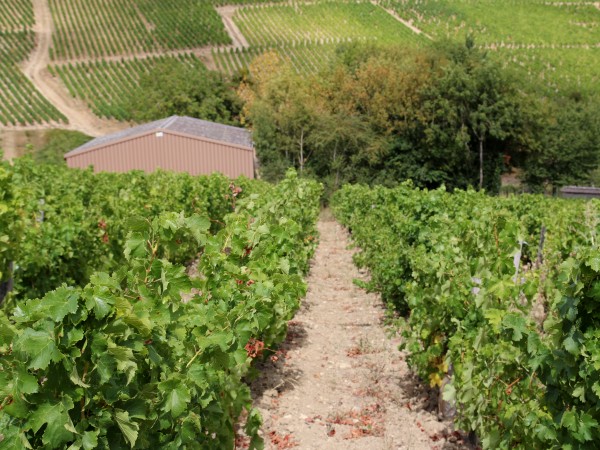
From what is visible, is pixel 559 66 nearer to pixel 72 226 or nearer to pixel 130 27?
pixel 130 27

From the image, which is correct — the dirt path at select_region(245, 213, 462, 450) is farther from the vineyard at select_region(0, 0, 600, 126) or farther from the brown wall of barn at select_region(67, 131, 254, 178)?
the vineyard at select_region(0, 0, 600, 126)

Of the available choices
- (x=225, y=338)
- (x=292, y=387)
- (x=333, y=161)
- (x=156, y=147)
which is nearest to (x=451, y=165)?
(x=333, y=161)

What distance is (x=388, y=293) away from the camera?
9758 millimetres

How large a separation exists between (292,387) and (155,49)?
71253 millimetres

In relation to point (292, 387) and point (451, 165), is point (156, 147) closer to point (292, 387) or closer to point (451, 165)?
point (451, 165)

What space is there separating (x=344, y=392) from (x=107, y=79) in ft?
211

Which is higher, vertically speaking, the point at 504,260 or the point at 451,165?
the point at 504,260

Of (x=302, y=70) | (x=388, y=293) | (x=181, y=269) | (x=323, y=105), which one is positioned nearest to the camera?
(x=181, y=269)

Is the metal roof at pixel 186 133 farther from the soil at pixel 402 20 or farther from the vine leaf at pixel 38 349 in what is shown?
the soil at pixel 402 20

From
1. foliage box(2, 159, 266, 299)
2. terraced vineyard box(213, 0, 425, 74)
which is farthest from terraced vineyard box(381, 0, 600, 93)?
foliage box(2, 159, 266, 299)

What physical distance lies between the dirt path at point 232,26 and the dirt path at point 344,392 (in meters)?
70.0

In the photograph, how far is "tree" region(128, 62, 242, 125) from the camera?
54219 mm

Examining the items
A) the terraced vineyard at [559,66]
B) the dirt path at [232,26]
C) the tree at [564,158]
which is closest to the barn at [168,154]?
the tree at [564,158]

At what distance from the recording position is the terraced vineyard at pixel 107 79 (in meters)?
60.8
